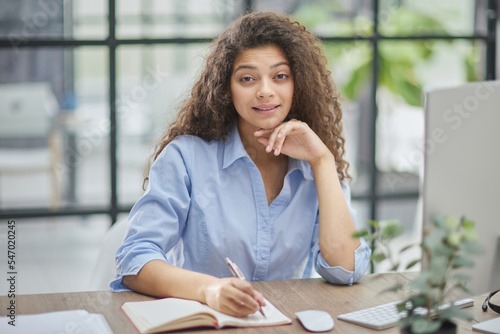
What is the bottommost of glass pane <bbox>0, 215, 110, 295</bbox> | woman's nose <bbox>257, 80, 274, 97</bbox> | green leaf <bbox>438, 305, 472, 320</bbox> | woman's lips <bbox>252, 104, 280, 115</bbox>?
glass pane <bbox>0, 215, 110, 295</bbox>

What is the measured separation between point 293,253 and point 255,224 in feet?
0.49

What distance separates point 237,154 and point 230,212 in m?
0.17

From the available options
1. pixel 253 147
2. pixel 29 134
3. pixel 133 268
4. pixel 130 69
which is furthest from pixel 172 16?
pixel 133 268

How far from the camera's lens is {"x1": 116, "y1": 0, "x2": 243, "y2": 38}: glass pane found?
289 cm

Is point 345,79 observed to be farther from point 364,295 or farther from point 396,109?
point 364,295

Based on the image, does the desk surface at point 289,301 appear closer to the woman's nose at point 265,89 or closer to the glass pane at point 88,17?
the woman's nose at point 265,89

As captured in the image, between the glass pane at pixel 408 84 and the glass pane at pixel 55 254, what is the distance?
1806mm

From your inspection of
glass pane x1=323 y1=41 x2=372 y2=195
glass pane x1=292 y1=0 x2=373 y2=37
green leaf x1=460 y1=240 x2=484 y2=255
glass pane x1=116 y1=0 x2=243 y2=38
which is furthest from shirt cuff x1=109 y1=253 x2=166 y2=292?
glass pane x1=292 y1=0 x2=373 y2=37

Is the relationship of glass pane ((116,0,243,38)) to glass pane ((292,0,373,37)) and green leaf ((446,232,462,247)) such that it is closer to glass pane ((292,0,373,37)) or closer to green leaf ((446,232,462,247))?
glass pane ((292,0,373,37))

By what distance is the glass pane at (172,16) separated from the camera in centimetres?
289

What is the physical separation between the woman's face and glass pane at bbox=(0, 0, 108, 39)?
0.86 m

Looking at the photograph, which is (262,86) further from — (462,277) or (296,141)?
(462,277)

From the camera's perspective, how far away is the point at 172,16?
2.91 metres

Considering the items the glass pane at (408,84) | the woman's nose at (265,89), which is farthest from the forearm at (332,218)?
the glass pane at (408,84)
